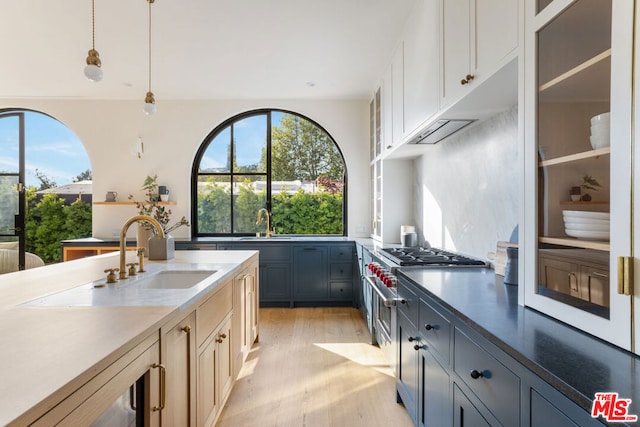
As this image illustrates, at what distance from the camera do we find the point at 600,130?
34.7 inches

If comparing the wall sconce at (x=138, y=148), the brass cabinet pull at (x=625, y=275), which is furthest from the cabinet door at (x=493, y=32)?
the wall sconce at (x=138, y=148)

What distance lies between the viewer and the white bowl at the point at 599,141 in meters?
0.86

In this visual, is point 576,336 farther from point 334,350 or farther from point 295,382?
point 334,350

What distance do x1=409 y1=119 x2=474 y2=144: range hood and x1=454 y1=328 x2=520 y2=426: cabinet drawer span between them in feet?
4.77

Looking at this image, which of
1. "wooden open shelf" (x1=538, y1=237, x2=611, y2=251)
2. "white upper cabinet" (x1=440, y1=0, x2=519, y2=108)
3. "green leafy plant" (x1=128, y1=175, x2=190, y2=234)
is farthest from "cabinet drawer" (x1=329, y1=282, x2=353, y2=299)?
"wooden open shelf" (x1=538, y1=237, x2=611, y2=251)

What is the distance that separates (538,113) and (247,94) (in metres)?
3.95

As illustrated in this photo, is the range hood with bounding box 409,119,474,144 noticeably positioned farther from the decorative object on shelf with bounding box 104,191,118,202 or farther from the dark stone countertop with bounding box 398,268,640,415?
the decorative object on shelf with bounding box 104,191,118,202

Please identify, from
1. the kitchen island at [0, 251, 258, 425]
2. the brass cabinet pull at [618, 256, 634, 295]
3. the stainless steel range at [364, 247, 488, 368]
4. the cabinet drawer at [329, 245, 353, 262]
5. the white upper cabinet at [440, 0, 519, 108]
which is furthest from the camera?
the cabinet drawer at [329, 245, 353, 262]

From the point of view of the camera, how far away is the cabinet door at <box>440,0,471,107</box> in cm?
167

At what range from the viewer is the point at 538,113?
1134 millimetres

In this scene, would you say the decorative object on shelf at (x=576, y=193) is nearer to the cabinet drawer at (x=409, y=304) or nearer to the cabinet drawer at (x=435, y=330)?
the cabinet drawer at (x=435, y=330)

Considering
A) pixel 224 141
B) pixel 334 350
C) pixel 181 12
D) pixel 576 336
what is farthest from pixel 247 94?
pixel 576 336

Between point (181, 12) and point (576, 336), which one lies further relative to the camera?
point (181, 12)

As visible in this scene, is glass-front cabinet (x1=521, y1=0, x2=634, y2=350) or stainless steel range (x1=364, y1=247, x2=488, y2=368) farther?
stainless steel range (x1=364, y1=247, x2=488, y2=368)
